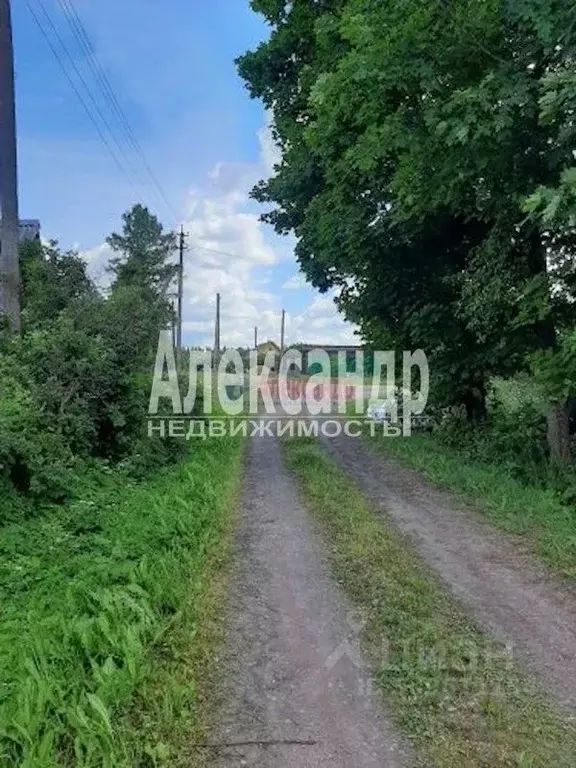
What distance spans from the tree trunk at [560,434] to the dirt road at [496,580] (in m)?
2.39

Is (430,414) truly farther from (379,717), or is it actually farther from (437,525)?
(379,717)

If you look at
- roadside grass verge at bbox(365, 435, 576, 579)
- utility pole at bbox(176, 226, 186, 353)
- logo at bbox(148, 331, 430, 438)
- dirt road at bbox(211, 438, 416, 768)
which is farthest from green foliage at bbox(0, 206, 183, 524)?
utility pole at bbox(176, 226, 186, 353)

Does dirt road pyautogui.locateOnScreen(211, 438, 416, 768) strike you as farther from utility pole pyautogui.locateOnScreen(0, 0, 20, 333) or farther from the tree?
the tree

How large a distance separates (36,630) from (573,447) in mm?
8874

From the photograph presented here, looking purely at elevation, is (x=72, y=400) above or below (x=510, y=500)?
above

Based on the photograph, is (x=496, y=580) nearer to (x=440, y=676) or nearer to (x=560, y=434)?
(x=440, y=676)

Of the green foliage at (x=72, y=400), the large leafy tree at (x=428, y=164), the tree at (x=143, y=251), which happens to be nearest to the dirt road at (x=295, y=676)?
the green foliage at (x=72, y=400)

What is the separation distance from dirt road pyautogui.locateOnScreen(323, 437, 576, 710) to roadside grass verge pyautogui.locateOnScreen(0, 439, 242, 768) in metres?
2.00

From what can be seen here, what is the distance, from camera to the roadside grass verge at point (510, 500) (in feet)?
18.7

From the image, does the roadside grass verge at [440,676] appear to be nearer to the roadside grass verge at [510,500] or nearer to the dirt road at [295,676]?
the dirt road at [295,676]

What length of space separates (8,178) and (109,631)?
11.7 metres

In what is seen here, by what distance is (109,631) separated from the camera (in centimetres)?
353

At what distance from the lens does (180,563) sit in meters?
5.00

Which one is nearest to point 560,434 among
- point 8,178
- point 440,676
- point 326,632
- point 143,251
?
point 326,632
